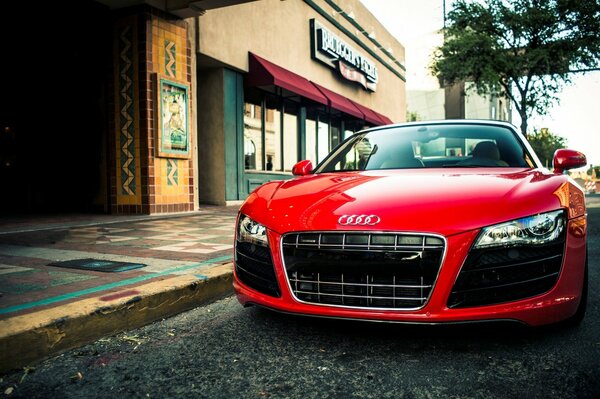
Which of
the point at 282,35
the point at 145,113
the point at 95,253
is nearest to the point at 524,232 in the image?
the point at 95,253

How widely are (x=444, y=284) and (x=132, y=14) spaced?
8.45 meters

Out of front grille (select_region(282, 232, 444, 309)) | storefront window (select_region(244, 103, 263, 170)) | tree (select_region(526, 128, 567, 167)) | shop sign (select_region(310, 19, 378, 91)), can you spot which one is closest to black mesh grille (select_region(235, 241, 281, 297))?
front grille (select_region(282, 232, 444, 309))

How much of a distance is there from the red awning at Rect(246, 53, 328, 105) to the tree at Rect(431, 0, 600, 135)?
759cm

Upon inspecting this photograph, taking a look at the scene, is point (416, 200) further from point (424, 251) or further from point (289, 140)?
point (289, 140)

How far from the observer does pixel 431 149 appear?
3.84 metres

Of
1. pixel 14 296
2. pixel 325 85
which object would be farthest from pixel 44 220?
pixel 325 85

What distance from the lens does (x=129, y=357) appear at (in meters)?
2.26

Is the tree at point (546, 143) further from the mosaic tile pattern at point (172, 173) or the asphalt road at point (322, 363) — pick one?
the asphalt road at point (322, 363)

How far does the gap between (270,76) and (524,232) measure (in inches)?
408

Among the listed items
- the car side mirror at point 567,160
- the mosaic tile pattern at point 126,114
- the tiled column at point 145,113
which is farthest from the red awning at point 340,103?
the car side mirror at point 567,160

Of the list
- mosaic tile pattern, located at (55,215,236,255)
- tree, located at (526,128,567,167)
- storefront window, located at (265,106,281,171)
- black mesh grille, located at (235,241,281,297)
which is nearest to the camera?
black mesh grille, located at (235,241,281,297)

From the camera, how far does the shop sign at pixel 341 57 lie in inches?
606

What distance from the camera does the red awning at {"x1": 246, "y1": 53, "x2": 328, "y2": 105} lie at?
38.9 feet

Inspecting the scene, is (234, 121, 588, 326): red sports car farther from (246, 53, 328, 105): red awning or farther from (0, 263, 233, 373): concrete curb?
(246, 53, 328, 105): red awning
